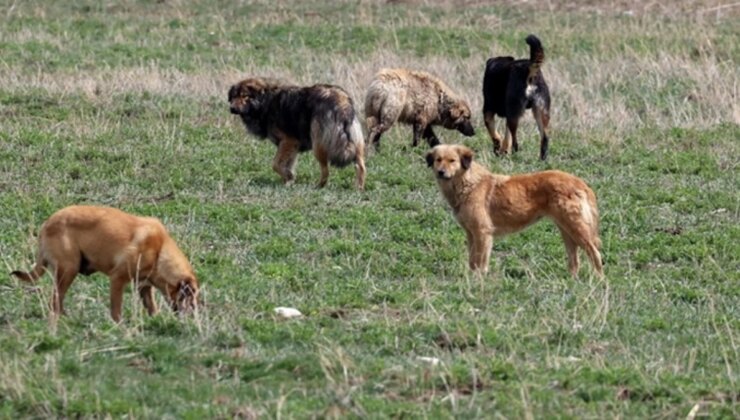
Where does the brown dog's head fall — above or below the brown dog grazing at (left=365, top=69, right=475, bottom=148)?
above

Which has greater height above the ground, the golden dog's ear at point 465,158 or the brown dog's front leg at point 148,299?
the golden dog's ear at point 465,158

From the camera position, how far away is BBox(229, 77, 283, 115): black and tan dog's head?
15617 millimetres

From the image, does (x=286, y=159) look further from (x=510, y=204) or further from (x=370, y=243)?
(x=510, y=204)

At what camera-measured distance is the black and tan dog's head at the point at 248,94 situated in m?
15.6

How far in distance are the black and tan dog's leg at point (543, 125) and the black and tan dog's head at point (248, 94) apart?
3079mm

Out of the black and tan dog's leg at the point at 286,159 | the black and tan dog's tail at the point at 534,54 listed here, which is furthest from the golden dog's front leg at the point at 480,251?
the black and tan dog's tail at the point at 534,54

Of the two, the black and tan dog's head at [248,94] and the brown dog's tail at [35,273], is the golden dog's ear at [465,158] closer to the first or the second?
the brown dog's tail at [35,273]

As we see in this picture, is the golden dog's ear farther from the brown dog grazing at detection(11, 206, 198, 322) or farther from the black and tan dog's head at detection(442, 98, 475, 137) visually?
the black and tan dog's head at detection(442, 98, 475, 137)

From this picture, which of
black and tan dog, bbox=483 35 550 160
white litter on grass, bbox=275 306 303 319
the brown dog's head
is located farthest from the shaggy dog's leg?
the brown dog's head

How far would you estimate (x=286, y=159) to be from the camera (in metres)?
15.1

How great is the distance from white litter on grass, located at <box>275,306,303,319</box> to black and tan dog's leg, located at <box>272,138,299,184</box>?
5.43 m

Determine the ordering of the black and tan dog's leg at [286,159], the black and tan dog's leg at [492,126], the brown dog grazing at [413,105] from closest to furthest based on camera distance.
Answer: the black and tan dog's leg at [286,159] → the black and tan dog's leg at [492,126] → the brown dog grazing at [413,105]

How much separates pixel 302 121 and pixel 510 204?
4179mm

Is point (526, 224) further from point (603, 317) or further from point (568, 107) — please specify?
point (568, 107)
